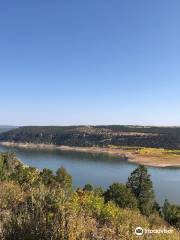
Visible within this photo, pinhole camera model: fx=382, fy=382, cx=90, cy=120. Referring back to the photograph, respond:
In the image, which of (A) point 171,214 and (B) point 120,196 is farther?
(A) point 171,214

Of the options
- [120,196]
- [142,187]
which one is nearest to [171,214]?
[120,196]

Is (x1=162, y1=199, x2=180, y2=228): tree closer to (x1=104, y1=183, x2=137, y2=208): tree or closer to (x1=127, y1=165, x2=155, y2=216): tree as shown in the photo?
(x1=104, y1=183, x2=137, y2=208): tree

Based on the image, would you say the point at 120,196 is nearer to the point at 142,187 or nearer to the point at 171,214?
the point at 171,214

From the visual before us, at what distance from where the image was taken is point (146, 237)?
6859 mm

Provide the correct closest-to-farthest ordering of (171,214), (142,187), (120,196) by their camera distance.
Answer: (120,196) → (171,214) → (142,187)

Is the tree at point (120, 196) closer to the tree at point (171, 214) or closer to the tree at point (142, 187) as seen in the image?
the tree at point (171, 214)

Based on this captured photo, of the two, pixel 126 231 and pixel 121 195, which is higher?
pixel 126 231

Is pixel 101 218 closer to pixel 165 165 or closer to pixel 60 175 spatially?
pixel 60 175

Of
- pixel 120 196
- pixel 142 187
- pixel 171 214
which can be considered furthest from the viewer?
pixel 142 187

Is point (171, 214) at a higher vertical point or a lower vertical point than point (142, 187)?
lower

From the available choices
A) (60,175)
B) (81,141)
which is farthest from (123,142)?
(60,175)

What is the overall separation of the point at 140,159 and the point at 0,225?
403 ft

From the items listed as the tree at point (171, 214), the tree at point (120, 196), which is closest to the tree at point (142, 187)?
the tree at point (171, 214)

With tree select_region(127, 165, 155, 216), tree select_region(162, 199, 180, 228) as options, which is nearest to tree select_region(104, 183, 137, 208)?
tree select_region(162, 199, 180, 228)
